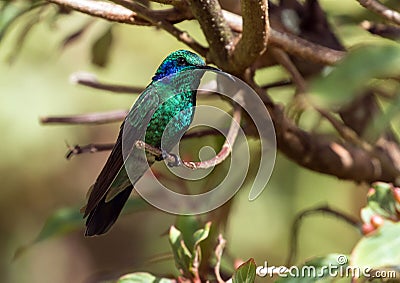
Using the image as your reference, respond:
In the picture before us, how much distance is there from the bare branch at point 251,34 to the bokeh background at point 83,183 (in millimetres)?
1539

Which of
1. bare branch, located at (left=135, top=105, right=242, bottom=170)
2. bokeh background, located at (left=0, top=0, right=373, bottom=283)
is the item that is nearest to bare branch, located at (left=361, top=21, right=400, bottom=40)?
bare branch, located at (left=135, top=105, right=242, bottom=170)

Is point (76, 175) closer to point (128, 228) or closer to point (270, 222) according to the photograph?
point (128, 228)

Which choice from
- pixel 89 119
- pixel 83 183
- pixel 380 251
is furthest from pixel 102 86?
pixel 83 183

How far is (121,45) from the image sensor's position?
3689mm

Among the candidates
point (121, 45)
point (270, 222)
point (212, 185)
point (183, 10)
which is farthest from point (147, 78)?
point (183, 10)

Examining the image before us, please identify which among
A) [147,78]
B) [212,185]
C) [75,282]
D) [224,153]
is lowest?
[75,282]

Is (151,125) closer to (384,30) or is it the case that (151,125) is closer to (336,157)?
(336,157)

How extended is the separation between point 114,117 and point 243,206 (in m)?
1.72

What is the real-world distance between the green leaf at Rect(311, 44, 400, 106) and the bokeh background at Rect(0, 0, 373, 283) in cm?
210

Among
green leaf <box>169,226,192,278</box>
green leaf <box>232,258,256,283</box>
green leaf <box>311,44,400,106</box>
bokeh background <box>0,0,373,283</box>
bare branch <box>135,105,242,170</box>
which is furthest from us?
bokeh background <box>0,0,373,283</box>

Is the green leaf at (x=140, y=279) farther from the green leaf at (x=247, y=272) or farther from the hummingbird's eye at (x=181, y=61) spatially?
the hummingbird's eye at (x=181, y=61)

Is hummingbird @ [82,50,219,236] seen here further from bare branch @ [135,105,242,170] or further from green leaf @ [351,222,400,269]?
green leaf @ [351,222,400,269]

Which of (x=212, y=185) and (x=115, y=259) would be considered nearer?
(x=212, y=185)

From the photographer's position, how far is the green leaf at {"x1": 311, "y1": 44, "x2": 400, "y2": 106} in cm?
73
